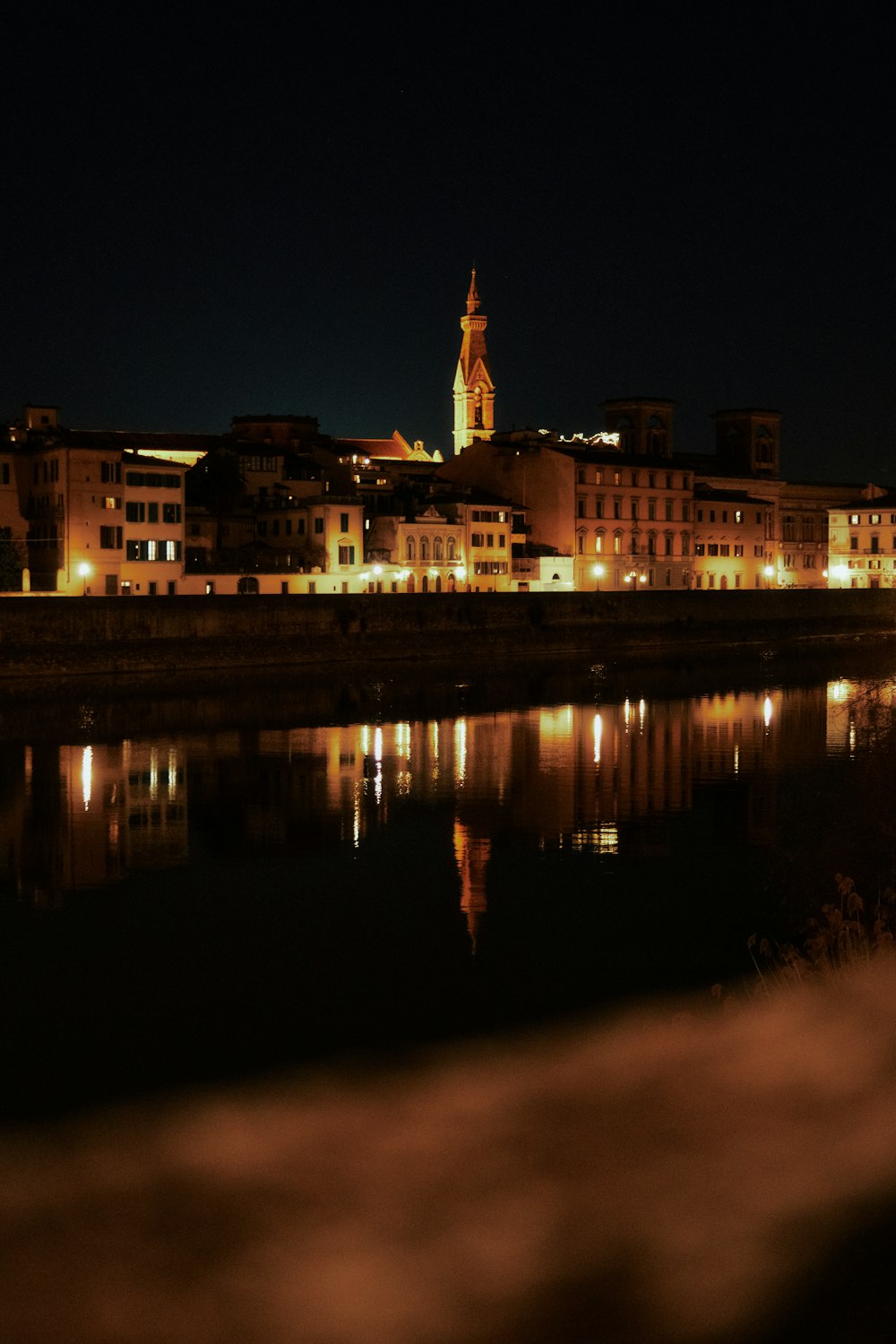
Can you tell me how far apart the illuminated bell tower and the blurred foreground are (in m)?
98.3

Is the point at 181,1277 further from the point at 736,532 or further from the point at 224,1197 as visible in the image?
the point at 736,532

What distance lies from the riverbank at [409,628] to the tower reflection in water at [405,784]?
1023cm

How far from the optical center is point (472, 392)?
10581 centimetres

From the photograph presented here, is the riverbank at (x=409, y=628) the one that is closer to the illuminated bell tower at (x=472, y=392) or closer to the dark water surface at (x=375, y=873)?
the dark water surface at (x=375, y=873)

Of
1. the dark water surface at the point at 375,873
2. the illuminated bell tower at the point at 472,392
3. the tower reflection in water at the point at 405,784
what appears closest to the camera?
the dark water surface at the point at 375,873

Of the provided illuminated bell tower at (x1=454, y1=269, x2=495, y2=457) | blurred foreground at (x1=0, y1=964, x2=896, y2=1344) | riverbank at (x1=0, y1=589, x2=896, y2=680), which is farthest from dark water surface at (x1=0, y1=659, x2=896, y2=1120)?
illuminated bell tower at (x1=454, y1=269, x2=495, y2=457)

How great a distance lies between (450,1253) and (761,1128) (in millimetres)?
1812

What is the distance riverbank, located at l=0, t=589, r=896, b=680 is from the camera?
38.1 meters

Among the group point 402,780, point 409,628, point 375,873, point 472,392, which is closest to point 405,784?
point 402,780

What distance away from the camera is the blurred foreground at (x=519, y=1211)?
19.8 feet

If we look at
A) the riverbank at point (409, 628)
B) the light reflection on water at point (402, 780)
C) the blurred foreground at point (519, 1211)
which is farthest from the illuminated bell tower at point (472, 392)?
the blurred foreground at point (519, 1211)

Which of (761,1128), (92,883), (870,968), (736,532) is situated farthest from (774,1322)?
(736,532)

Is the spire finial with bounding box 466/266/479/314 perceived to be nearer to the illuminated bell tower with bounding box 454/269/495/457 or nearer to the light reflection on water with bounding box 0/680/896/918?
the illuminated bell tower with bounding box 454/269/495/457

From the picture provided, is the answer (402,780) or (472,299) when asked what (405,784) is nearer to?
(402,780)
